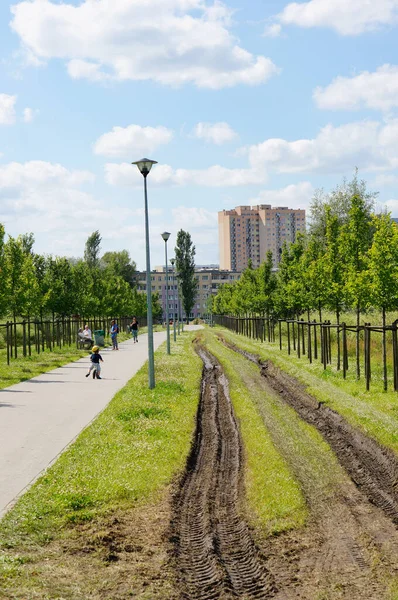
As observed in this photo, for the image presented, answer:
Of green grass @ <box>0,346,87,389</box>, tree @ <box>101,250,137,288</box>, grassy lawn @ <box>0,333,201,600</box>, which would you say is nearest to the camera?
grassy lawn @ <box>0,333,201,600</box>

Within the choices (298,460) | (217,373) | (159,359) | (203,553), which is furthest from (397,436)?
(159,359)

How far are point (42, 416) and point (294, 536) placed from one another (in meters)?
8.77

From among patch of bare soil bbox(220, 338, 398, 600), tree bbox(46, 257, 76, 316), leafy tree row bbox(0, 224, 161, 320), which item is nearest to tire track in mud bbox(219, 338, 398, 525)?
patch of bare soil bbox(220, 338, 398, 600)

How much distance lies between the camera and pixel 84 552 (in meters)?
7.42

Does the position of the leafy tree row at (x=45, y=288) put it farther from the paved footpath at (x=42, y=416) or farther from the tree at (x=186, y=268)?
the tree at (x=186, y=268)

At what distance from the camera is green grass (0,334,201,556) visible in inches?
323

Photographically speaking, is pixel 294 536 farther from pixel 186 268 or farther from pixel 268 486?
pixel 186 268

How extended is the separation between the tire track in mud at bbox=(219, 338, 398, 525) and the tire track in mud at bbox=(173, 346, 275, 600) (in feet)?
6.04

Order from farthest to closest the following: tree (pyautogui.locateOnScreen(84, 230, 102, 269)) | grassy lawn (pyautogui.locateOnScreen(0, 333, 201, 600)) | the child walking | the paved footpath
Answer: tree (pyautogui.locateOnScreen(84, 230, 102, 269))
the child walking
the paved footpath
grassy lawn (pyautogui.locateOnScreen(0, 333, 201, 600))

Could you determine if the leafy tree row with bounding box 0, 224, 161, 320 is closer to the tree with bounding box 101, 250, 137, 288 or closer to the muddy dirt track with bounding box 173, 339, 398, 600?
the muddy dirt track with bounding box 173, 339, 398, 600

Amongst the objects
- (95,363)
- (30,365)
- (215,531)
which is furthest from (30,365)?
(215,531)

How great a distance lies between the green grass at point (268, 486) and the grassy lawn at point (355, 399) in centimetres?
217

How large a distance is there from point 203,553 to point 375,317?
134ft

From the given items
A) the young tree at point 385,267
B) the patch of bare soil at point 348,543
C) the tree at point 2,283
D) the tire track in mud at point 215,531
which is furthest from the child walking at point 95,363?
the patch of bare soil at point 348,543
